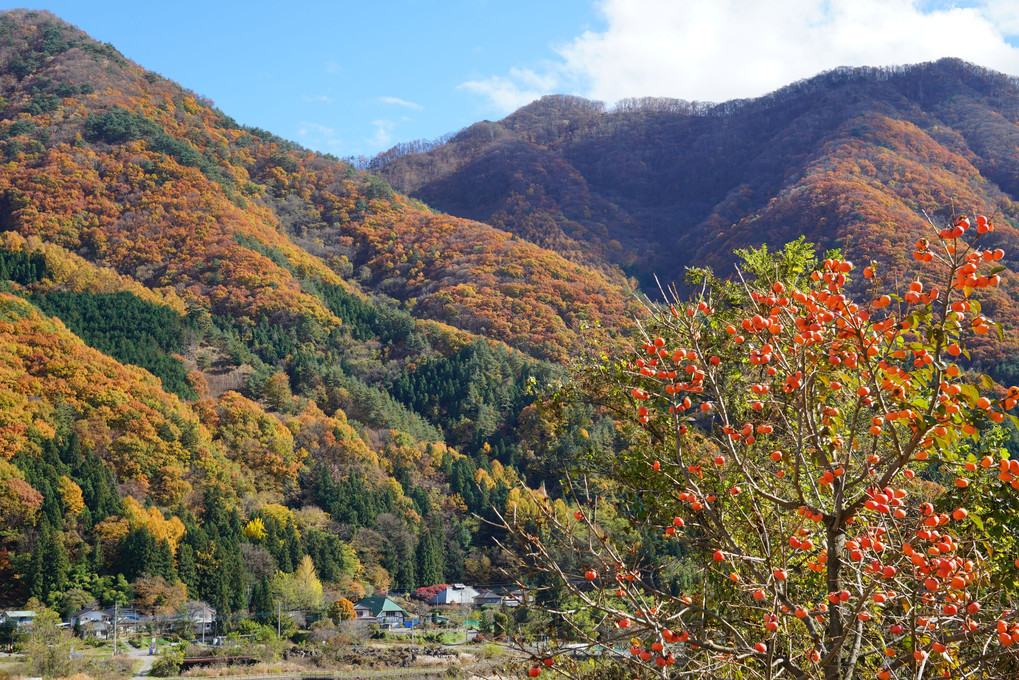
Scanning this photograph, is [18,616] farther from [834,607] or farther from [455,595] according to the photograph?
[834,607]

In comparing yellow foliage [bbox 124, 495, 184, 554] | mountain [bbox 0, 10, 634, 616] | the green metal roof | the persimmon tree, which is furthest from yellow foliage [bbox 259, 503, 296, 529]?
the persimmon tree

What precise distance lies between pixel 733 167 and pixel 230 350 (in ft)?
274

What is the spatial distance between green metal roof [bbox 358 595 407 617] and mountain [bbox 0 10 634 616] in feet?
4.29

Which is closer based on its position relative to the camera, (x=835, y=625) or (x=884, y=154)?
(x=835, y=625)

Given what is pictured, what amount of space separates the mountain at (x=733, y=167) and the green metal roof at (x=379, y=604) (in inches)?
1687

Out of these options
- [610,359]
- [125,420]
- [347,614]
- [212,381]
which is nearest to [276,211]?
[212,381]

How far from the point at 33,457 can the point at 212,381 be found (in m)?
14.7

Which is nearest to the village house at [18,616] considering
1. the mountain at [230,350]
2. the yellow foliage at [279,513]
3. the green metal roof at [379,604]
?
the mountain at [230,350]

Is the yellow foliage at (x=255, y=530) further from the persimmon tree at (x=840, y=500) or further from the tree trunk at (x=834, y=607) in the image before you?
the tree trunk at (x=834, y=607)

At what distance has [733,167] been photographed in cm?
11600

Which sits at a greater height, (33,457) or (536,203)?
(536,203)

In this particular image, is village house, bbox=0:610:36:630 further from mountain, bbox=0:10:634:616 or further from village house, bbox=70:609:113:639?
village house, bbox=70:609:113:639

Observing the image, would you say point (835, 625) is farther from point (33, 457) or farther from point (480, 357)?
point (480, 357)

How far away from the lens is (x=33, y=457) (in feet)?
119
